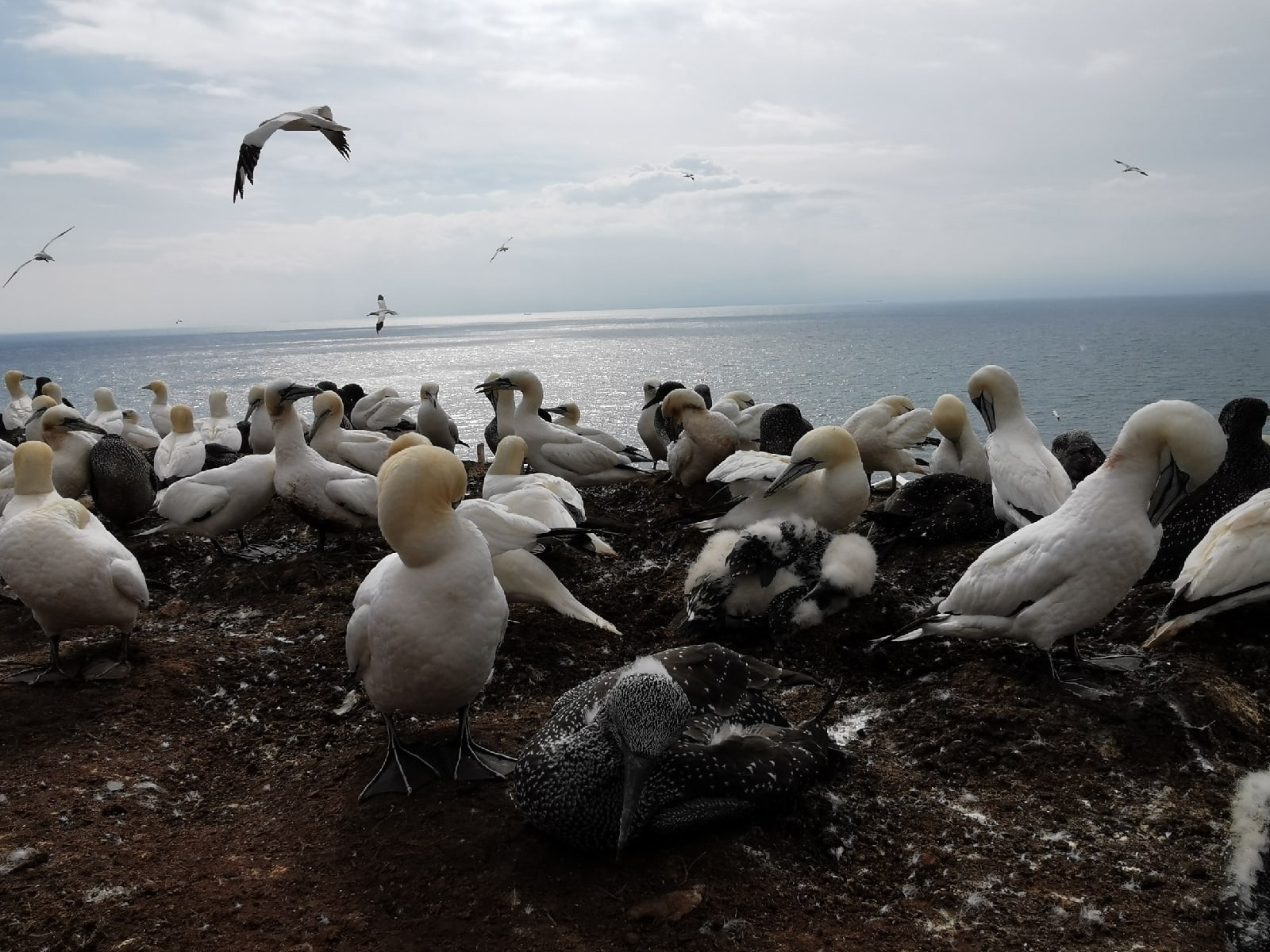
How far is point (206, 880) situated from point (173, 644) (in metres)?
2.83

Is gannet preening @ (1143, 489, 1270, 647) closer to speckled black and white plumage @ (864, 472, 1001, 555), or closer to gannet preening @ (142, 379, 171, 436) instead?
speckled black and white plumage @ (864, 472, 1001, 555)

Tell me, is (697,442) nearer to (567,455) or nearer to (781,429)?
(781,429)

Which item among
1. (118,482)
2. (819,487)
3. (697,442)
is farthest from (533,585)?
(118,482)

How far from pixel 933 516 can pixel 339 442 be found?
6.16 meters

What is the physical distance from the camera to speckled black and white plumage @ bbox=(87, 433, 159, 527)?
8.74 m

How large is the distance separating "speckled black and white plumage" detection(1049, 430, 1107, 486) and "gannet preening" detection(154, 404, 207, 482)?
29.7 feet

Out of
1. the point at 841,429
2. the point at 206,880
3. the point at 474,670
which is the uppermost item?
the point at 841,429

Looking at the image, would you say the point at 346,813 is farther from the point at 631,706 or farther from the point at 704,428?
the point at 704,428

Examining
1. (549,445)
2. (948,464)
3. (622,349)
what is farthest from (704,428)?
(622,349)

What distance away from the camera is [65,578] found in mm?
4941

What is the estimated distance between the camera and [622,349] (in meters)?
86.3

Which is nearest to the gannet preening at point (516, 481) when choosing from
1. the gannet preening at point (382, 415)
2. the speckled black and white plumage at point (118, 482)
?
the speckled black and white plumage at point (118, 482)

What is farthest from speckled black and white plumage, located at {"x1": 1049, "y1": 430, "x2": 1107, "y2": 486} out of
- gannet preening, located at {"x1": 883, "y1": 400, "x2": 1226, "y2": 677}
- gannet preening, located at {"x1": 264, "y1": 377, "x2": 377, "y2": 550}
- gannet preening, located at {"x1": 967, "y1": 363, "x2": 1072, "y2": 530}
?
gannet preening, located at {"x1": 264, "y1": 377, "x2": 377, "y2": 550}

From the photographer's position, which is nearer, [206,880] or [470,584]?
[206,880]
